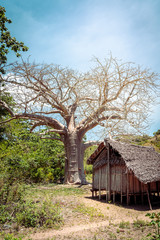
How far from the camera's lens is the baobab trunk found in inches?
577

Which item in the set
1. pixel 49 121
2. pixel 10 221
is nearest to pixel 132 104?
pixel 49 121

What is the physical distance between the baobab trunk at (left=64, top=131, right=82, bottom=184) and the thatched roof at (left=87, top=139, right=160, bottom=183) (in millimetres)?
4605

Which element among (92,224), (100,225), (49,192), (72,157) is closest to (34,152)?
(72,157)

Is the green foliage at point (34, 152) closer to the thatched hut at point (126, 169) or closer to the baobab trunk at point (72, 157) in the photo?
the baobab trunk at point (72, 157)

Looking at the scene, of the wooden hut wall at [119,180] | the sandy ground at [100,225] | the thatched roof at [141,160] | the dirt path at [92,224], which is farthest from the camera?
the wooden hut wall at [119,180]

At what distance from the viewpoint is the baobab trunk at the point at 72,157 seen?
48.1 ft

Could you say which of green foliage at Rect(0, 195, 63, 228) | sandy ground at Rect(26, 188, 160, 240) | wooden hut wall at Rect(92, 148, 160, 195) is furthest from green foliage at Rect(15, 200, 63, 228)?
wooden hut wall at Rect(92, 148, 160, 195)

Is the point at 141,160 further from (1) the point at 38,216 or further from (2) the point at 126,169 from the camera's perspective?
(1) the point at 38,216

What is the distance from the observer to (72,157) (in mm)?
15055

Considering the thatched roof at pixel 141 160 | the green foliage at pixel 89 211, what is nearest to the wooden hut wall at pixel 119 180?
the thatched roof at pixel 141 160

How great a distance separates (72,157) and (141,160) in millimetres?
6690

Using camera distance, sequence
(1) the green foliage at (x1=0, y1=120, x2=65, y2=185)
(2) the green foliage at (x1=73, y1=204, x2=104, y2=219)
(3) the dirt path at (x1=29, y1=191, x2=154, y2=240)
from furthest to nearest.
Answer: (1) the green foliage at (x1=0, y1=120, x2=65, y2=185)
(2) the green foliage at (x1=73, y1=204, x2=104, y2=219)
(3) the dirt path at (x1=29, y1=191, x2=154, y2=240)

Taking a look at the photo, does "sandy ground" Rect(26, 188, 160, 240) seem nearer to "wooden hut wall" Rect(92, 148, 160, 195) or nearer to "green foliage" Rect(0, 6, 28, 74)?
"wooden hut wall" Rect(92, 148, 160, 195)

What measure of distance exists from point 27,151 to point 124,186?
27.9 feet
